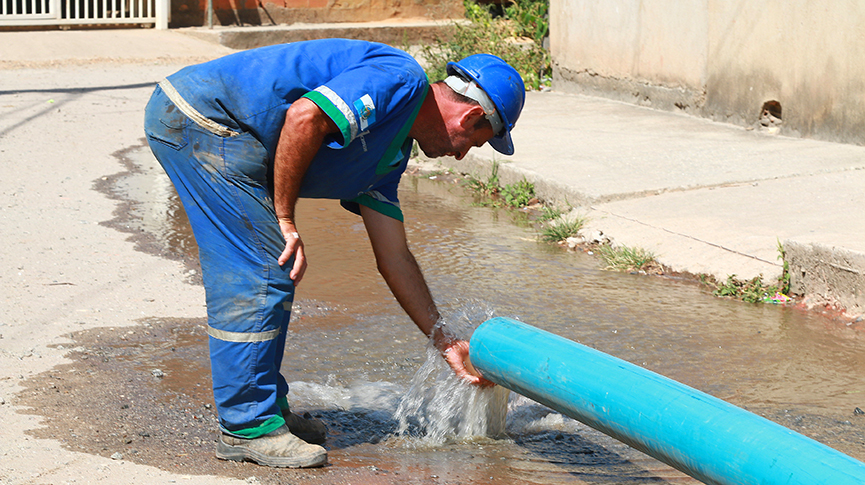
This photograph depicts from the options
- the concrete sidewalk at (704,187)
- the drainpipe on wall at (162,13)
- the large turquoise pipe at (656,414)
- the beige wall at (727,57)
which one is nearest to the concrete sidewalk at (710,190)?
the concrete sidewalk at (704,187)

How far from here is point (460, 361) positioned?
2971 millimetres

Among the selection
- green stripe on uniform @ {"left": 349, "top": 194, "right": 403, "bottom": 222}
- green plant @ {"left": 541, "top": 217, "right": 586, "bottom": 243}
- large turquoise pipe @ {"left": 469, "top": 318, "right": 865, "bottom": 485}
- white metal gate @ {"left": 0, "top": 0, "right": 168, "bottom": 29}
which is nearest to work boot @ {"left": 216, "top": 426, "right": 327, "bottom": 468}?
large turquoise pipe @ {"left": 469, "top": 318, "right": 865, "bottom": 485}

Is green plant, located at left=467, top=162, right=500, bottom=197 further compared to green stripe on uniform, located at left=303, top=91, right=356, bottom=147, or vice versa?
green plant, located at left=467, top=162, right=500, bottom=197

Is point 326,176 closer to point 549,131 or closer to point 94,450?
point 94,450

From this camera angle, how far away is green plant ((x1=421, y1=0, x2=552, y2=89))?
409 inches

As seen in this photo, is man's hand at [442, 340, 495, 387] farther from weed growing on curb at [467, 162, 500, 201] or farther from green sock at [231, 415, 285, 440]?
weed growing on curb at [467, 162, 500, 201]

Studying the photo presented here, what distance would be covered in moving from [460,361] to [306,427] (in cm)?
53

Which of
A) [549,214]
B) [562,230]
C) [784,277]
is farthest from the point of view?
[549,214]

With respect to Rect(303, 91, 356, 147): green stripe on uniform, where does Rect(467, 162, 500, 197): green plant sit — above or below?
below

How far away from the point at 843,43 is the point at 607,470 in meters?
4.70

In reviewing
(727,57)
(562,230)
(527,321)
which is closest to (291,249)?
(527,321)

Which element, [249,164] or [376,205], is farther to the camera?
[376,205]

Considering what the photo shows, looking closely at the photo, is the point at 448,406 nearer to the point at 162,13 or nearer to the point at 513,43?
the point at 513,43

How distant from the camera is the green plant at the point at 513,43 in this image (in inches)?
409
